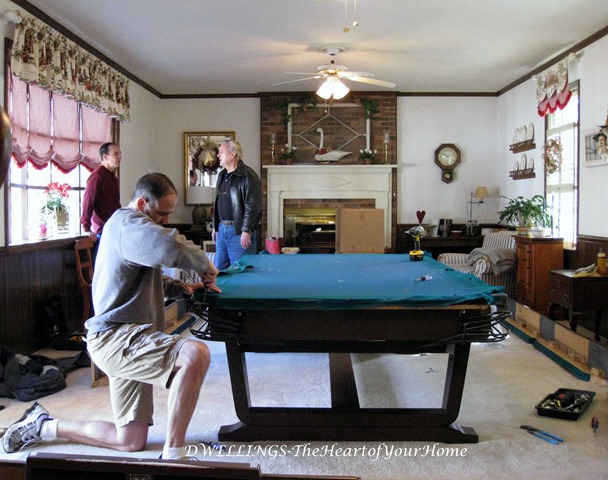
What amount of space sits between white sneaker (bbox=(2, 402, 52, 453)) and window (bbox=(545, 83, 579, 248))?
527cm

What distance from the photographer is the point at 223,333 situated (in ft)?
8.77

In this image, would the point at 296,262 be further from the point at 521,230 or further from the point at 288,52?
the point at 521,230

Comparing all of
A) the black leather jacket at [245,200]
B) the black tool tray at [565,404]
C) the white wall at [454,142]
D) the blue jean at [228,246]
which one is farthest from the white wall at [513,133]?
the black tool tray at [565,404]

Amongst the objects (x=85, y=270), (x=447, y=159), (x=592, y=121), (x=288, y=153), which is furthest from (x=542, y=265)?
(x=85, y=270)

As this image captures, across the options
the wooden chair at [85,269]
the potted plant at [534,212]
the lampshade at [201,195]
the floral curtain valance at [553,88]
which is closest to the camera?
the wooden chair at [85,269]

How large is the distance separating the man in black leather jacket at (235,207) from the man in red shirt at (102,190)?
2.83 feet

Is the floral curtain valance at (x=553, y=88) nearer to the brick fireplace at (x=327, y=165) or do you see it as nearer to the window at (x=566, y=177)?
the window at (x=566, y=177)

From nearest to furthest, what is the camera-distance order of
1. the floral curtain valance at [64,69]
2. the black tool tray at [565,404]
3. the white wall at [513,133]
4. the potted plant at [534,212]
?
1. the black tool tray at [565,404]
2. the floral curtain valance at [64,69]
3. the potted plant at [534,212]
4. the white wall at [513,133]

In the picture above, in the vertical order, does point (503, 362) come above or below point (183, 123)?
below

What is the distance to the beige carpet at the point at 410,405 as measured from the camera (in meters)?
2.58

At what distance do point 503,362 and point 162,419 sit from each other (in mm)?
2471

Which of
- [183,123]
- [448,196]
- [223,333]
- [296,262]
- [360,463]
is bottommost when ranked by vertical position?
[360,463]

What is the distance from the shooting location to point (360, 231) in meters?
5.80

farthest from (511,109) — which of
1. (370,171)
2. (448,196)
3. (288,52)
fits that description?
(288,52)
